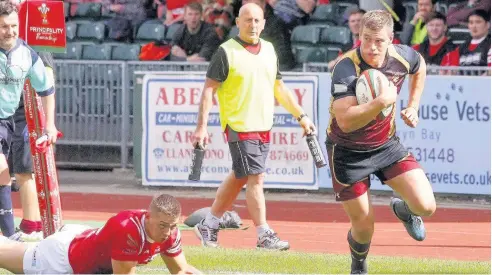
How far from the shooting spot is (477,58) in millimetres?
15664

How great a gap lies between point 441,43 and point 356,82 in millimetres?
7326

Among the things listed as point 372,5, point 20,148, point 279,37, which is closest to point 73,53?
→ point 279,37

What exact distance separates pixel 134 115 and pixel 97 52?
3034 mm

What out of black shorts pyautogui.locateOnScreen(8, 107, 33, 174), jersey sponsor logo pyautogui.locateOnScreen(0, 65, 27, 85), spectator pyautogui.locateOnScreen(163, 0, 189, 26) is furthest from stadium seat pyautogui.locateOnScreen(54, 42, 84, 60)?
jersey sponsor logo pyautogui.locateOnScreen(0, 65, 27, 85)

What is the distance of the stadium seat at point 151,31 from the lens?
19609 millimetres

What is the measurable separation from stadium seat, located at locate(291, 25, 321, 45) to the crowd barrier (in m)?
1.74

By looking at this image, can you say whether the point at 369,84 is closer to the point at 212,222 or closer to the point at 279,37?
the point at 212,222

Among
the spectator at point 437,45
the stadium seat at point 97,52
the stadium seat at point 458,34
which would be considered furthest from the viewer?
the stadium seat at point 97,52

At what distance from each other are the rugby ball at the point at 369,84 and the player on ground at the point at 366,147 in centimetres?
6

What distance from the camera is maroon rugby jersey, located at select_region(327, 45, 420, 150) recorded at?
9219 mm

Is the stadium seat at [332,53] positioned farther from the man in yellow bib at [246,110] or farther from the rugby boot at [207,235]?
the rugby boot at [207,235]

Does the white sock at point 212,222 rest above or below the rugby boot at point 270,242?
above

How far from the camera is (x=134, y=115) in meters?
16.9

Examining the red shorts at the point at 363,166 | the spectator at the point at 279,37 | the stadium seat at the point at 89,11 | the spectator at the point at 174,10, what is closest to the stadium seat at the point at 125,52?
the spectator at the point at 174,10
